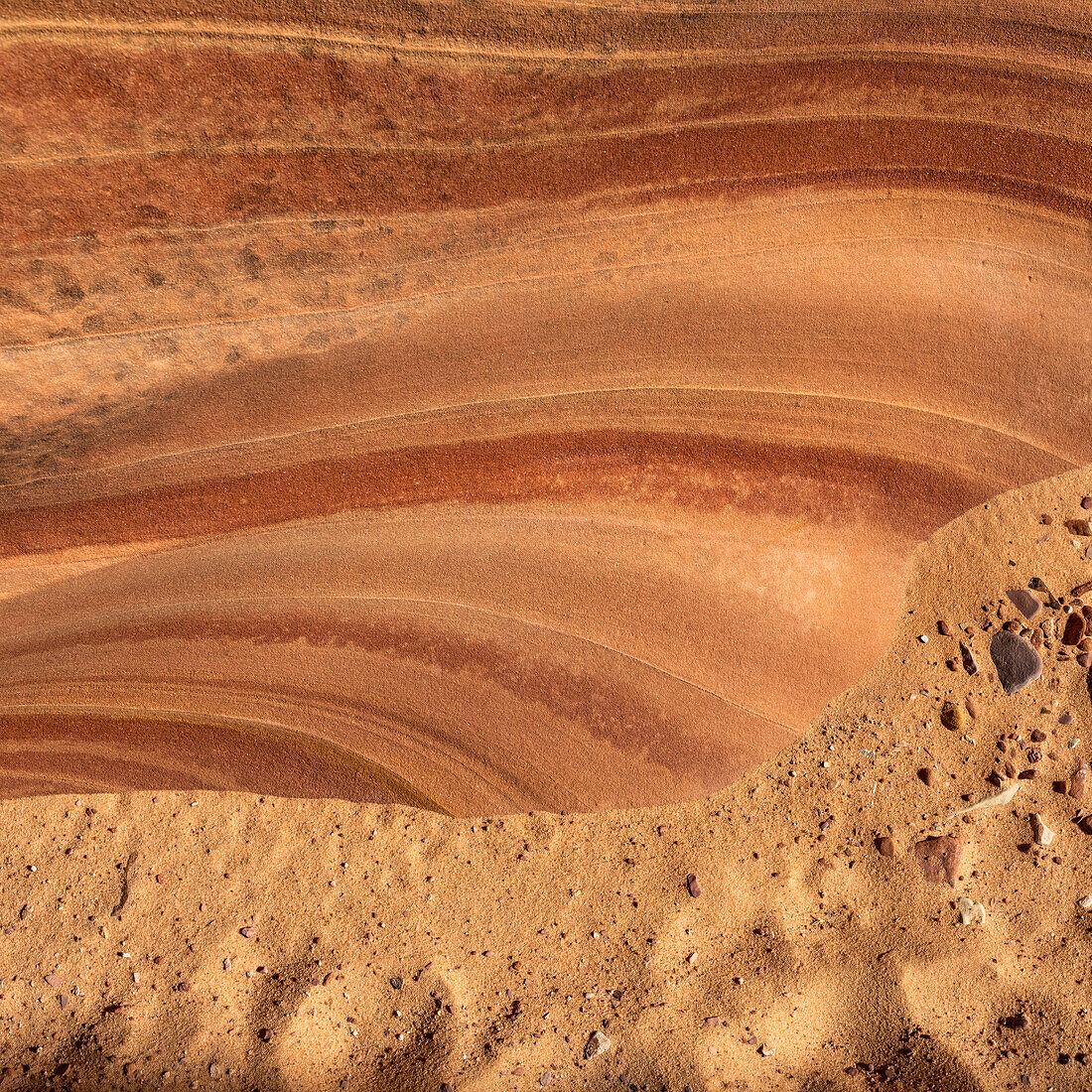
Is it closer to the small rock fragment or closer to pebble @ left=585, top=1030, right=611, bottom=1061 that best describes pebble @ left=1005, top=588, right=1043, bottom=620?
the small rock fragment

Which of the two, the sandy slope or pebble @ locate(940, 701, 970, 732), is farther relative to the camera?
pebble @ locate(940, 701, 970, 732)

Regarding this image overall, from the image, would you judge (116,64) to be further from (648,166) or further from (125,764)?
(125,764)

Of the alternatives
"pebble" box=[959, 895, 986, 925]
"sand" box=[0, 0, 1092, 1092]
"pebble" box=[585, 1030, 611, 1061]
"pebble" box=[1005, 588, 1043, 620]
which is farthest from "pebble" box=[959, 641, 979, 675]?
"pebble" box=[585, 1030, 611, 1061]

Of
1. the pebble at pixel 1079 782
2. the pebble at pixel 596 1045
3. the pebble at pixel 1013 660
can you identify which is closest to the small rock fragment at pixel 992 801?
the pebble at pixel 1079 782

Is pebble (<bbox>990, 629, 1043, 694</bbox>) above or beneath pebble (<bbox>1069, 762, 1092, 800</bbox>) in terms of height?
above

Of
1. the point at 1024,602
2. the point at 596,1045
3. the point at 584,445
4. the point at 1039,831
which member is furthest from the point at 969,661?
the point at 596,1045

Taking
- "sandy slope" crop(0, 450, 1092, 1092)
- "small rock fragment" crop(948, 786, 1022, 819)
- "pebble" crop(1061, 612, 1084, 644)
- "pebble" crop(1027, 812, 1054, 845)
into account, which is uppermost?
"pebble" crop(1061, 612, 1084, 644)

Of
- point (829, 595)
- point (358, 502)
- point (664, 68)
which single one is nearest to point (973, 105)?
point (664, 68)
